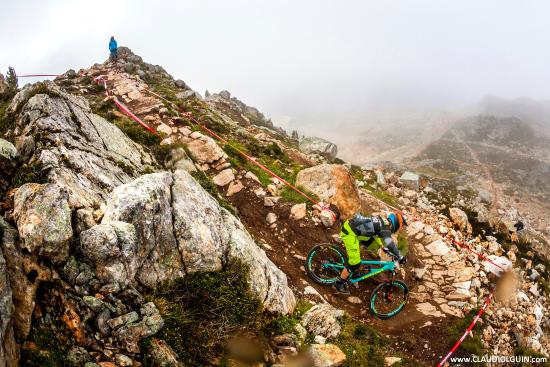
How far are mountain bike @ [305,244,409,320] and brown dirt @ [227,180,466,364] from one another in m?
0.26

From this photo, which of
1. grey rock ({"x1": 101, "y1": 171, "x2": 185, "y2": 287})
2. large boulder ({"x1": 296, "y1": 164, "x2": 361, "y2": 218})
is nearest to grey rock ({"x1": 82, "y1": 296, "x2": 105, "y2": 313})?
grey rock ({"x1": 101, "y1": 171, "x2": 185, "y2": 287})

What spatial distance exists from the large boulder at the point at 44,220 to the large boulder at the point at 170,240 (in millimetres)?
354

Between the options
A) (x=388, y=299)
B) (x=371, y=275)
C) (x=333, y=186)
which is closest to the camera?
(x=371, y=275)

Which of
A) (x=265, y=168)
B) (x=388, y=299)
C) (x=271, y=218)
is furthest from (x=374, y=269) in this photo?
(x=265, y=168)

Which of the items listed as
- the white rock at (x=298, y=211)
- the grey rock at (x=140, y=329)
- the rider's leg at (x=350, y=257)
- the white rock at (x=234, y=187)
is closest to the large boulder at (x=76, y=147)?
the grey rock at (x=140, y=329)

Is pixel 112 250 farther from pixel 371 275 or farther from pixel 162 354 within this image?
pixel 371 275

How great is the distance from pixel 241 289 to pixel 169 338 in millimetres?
2053

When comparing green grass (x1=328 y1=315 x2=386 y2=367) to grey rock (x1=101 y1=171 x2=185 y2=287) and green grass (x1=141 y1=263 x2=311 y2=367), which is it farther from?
grey rock (x1=101 y1=171 x2=185 y2=287)

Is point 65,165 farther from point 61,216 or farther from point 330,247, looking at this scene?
point 330,247

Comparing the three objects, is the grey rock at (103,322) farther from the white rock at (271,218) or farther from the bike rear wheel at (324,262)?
the white rock at (271,218)

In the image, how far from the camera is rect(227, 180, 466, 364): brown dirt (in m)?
10.4

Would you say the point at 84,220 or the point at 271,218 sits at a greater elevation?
the point at 84,220

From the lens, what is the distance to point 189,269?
7.55m

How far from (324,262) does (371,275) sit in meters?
1.64
